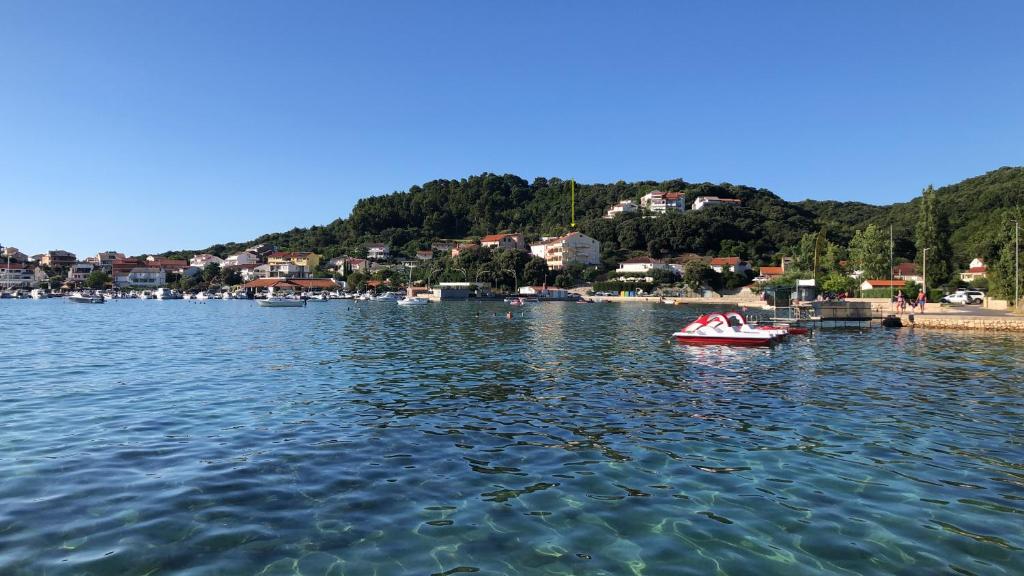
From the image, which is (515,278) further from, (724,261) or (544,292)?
(724,261)

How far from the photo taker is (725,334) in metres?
33.6

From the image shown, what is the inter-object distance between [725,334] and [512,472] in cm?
2594

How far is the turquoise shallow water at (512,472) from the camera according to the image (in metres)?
7.32

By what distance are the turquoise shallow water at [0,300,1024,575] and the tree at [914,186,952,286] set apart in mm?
58412

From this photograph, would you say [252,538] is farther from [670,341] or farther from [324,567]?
[670,341]

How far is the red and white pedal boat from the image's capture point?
33.0m

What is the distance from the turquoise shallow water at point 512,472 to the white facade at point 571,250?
5604 inches

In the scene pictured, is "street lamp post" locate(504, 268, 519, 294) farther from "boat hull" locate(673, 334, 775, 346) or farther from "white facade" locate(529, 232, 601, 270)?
"boat hull" locate(673, 334, 775, 346)

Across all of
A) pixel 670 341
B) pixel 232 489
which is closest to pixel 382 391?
pixel 232 489

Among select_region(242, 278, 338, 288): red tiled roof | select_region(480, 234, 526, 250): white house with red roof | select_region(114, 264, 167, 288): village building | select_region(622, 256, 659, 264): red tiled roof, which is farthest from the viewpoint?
select_region(480, 234, 526, 250): white house with red roof

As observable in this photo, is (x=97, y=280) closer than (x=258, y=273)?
Yes

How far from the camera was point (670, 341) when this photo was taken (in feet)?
119

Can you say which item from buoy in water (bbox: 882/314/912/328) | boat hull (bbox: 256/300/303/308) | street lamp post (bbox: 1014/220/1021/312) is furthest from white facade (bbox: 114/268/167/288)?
street lamp post (bbox: 1014/220/1021/312)

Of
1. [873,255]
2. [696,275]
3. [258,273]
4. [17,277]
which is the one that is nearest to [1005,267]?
[873,255]
